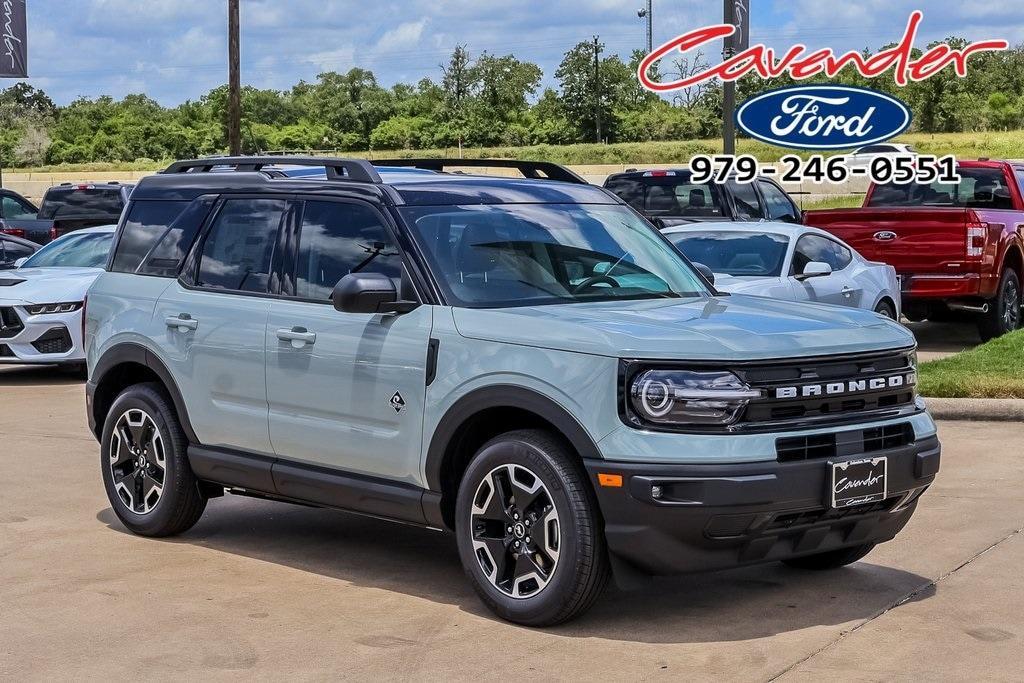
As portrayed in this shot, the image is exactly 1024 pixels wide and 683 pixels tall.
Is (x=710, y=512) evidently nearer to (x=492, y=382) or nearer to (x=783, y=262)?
(x=492, y=382)

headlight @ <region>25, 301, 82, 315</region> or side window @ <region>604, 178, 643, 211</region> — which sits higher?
side window @ <region>604, 178, 643, 211</region>

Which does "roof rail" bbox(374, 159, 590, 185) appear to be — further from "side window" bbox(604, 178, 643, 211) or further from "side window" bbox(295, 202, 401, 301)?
"side window" bbox(604, 178, 643, 211)

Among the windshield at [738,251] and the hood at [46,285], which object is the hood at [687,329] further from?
the hood at [46,285]

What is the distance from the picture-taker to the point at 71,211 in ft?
85.6

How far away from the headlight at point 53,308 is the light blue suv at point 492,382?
6870mm

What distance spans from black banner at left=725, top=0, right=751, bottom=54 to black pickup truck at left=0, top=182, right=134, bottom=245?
10124 mm

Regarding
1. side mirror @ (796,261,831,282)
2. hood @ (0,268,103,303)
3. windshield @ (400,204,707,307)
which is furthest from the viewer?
hood @ (0,268,103,303)

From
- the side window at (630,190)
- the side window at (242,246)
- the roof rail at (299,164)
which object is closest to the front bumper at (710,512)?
the roof rail at (299,164)

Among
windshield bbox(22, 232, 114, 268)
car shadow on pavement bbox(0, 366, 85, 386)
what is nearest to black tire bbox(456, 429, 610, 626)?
car shadow on pavement bbox(0, 366, 85, 386)

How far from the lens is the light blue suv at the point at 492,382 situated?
225 inches

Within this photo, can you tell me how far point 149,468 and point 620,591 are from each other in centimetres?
266

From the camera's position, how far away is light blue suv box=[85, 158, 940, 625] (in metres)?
5.71

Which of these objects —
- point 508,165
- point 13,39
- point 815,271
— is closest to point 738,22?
point 815,271

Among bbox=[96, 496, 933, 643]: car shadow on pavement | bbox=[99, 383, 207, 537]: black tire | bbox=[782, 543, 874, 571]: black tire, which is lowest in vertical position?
bbox=[96, 496, 933, 643]: car shadow on pavement
